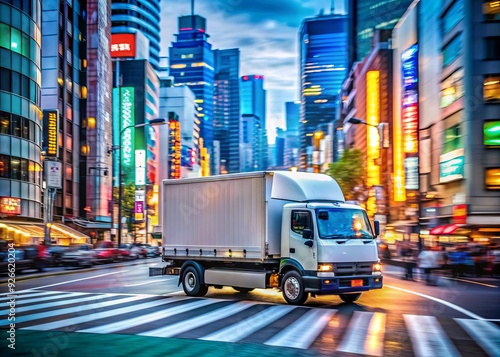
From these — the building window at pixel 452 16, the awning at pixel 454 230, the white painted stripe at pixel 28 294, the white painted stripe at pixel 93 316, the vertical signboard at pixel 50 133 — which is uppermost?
the building window at pixel 452 16

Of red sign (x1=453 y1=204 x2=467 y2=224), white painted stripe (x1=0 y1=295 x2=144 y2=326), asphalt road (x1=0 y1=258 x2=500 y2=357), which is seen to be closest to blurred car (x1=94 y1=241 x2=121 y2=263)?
asphalt road (x1=0 y1=258 x2=500 y2=357)

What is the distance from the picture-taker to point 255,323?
12.3 m

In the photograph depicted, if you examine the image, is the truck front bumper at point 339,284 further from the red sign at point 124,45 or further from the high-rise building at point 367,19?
the red sign at point 124,45

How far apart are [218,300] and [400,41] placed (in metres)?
62.9

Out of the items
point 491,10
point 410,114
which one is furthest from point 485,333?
point 410,114

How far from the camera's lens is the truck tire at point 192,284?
58.3 ft

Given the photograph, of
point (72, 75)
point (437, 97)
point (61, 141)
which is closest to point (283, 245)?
point (437, 97)

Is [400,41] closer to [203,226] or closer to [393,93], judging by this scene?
[393,93]

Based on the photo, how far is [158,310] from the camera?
14.4 m

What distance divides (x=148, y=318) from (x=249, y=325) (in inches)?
91.4

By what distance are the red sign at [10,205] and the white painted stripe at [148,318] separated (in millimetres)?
30829

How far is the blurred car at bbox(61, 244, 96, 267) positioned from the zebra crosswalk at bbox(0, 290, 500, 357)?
2114 centimetres

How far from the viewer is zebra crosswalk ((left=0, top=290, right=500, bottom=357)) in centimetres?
1019

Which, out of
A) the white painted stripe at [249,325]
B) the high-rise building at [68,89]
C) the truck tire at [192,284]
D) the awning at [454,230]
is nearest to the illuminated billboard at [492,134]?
the awning at [454,230]
